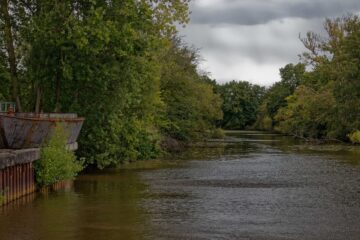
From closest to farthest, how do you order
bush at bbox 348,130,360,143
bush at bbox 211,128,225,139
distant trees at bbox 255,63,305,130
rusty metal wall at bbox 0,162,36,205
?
1. rusty metal wall at bbox 0,162,36,205
2. bush at bbox 348,130,360,143
3. bush at bbox 211,128,225,139
4. distant trees at bbox 255,63,305,130

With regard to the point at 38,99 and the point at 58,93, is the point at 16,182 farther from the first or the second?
the point at 38,99

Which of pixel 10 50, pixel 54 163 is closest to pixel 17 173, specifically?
pixel 54 163

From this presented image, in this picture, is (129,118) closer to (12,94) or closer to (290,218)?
(12,94)

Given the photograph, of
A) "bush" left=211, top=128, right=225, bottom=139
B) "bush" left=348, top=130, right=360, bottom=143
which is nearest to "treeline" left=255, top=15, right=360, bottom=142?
"bush" left=348, top=130, right=360, bottom=143

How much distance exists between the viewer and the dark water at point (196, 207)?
15.5 metres

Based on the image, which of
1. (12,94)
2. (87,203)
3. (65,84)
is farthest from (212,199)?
(12,94)

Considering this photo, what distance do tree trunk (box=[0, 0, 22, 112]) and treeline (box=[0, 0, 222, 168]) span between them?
5 centimetres

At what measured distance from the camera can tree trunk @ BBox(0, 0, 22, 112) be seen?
29141 millimetres

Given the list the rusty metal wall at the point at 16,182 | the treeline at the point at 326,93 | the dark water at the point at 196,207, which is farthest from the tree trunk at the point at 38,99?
the treeline at the point at 326,93

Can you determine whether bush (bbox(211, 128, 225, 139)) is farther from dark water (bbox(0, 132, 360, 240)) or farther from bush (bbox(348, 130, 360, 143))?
dark water (bbox(0, 132, 360, 240))

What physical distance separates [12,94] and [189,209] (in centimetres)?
1529

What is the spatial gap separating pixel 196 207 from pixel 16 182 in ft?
21.1

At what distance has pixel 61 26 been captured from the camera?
27656 mm

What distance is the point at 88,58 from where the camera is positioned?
92.1ft
